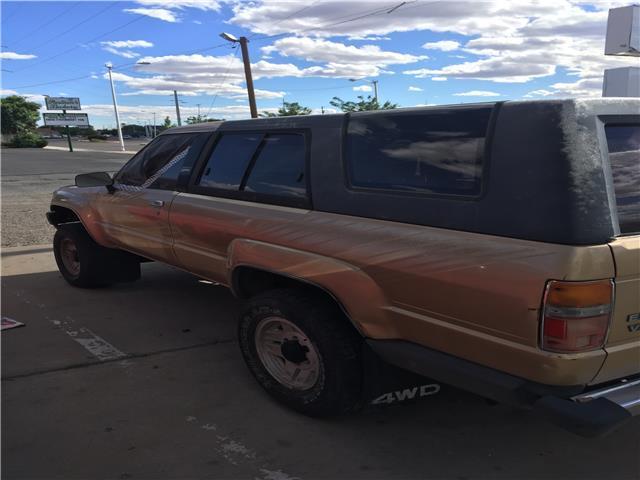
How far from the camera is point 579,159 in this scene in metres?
2.05

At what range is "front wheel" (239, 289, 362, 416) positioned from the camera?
9.15ft

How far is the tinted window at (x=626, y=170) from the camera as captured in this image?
2.14 metres

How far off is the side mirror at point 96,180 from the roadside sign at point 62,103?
7832 centimetres

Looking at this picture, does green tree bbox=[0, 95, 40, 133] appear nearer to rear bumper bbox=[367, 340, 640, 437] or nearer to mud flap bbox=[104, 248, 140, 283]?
mud flap bbox=[104, 248, 140, 283]

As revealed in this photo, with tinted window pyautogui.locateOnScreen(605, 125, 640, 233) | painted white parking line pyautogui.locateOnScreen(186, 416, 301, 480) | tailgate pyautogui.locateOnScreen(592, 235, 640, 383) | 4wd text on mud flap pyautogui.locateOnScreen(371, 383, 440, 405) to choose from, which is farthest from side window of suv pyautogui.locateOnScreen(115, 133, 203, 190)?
tailgate pyautogui.locateOnScreen(592, 235, 640, 383)

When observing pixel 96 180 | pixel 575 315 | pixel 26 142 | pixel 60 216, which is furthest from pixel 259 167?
pixel 26 142

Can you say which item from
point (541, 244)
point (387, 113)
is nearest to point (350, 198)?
point (387, 113)

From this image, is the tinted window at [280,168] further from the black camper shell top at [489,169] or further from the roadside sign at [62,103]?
the roadside sign at [62,103]

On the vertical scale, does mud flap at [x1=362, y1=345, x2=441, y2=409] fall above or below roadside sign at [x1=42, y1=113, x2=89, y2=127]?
below

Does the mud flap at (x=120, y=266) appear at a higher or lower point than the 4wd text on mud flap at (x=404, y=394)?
higher

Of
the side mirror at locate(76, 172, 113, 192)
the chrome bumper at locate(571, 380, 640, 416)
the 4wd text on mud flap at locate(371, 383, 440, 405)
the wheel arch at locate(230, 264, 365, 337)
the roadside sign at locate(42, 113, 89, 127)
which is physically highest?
the roadside sign at locate(42, 113, 89, 127)

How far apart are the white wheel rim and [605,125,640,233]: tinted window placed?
5.17 ft

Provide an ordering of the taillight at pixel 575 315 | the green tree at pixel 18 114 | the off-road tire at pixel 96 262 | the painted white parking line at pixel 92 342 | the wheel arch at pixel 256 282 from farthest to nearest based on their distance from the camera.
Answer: the green tree at pixel 18 114
the off-road tire at pixel 96 262
the painted white parking line at pixel 92 342
the wheel arch at pixel 256 282
the taillight at pixel 575 315

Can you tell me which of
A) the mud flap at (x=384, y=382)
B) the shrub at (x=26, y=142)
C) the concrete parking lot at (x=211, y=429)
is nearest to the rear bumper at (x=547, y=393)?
the mud flap at (x=384, y=382)
